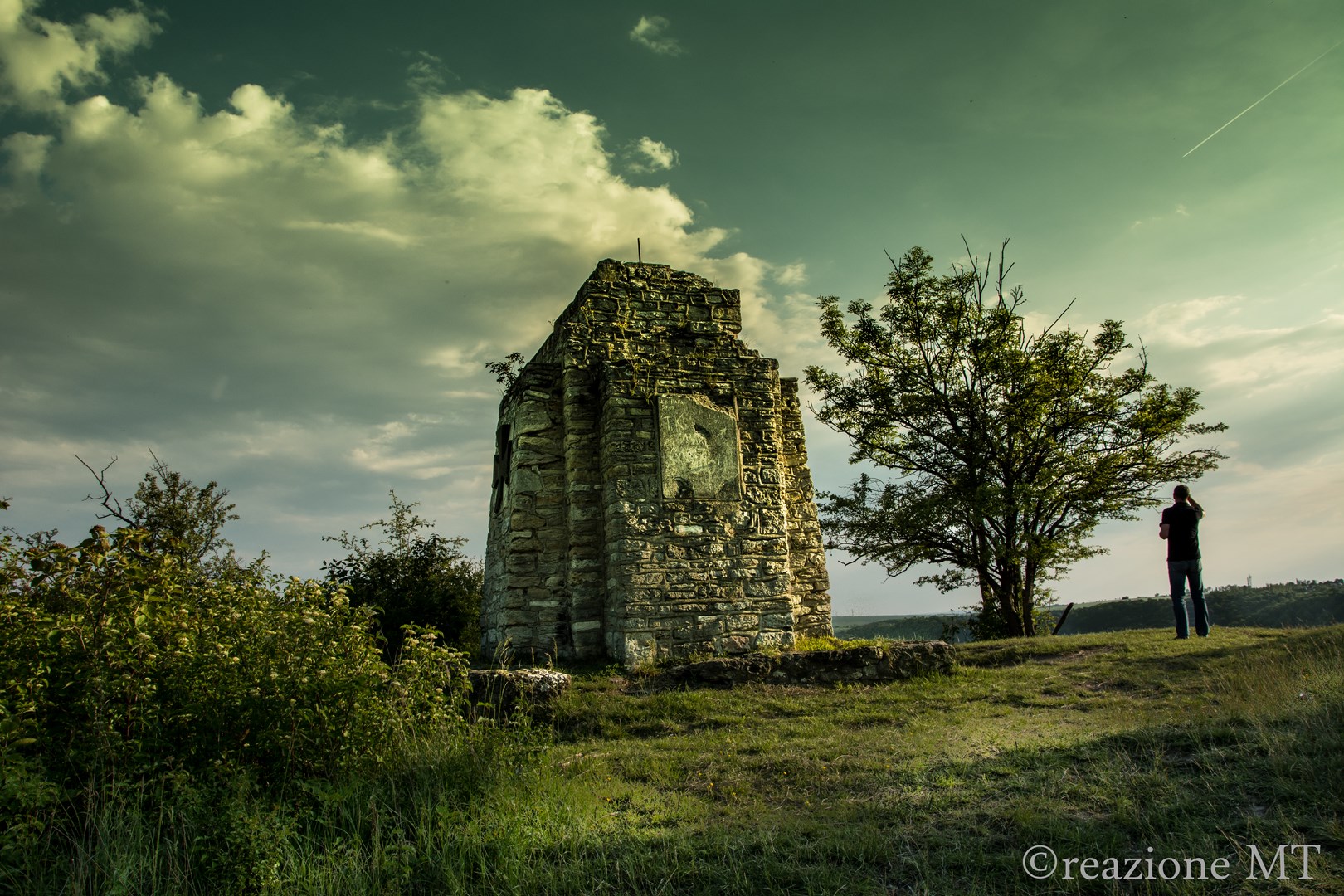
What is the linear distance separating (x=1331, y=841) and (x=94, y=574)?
6.87 meters

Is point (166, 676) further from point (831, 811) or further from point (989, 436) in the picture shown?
point (989, 436)

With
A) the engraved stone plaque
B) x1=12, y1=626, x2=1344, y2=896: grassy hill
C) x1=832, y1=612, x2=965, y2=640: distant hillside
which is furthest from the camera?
x1=832, y1=612, x2=965, y2=640: distant hillside

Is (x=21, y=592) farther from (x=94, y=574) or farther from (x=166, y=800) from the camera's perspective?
(x=166, y=800)

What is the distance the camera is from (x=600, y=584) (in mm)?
10102

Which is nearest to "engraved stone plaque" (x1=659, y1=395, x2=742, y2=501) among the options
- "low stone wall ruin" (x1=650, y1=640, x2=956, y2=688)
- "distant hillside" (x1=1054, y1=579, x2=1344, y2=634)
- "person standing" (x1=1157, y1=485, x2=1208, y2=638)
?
"low stone wall ruin" (x1=650, y1=640, x2=956, y2=688)

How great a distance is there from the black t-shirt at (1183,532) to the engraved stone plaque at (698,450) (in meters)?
5.77

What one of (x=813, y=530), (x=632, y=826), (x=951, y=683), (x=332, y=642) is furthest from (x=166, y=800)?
(x=813, y=530)

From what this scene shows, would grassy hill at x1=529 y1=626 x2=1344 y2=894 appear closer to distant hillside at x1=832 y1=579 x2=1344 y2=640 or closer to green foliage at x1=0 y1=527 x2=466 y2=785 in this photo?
green foliage at x1=0 y1=527 x2=466 y2=785

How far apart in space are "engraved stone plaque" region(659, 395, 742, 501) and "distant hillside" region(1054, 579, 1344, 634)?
1733 centimetres

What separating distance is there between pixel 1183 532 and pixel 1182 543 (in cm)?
15

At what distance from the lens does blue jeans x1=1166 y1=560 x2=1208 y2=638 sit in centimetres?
974

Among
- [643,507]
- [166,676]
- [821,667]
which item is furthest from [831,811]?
[643,507]

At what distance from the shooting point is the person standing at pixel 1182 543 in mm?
9695

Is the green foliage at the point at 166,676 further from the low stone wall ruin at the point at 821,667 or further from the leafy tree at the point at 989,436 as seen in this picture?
the leafy tree at the point at 989,436
